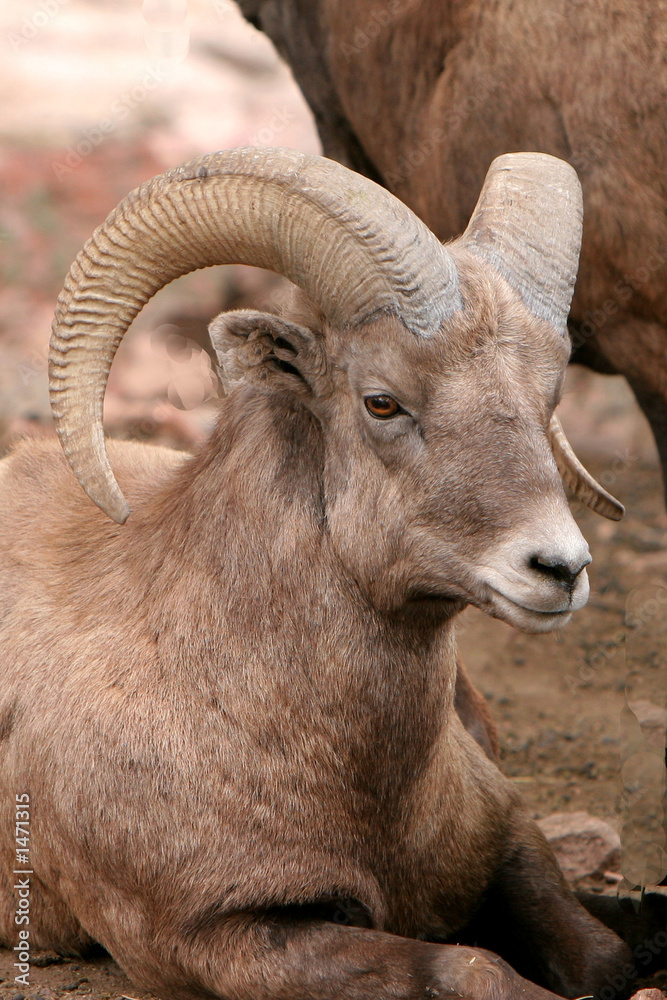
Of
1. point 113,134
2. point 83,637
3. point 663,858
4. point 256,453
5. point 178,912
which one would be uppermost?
point 113,134

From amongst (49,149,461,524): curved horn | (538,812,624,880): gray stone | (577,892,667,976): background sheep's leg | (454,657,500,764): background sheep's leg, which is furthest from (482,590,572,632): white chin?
(538,812,624,880): gray stone

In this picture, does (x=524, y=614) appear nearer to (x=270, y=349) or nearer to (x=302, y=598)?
(x=302, y=598)

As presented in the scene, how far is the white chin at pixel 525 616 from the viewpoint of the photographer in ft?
12.5

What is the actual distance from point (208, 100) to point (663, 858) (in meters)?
12.4

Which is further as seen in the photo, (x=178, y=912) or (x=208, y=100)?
(x=208, y=100)

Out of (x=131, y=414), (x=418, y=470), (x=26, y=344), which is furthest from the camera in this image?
(x=26, y=344)

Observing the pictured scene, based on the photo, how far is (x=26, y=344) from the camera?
40.3ft

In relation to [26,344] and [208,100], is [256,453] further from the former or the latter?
[208,100]

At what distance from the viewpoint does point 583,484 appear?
203 inches

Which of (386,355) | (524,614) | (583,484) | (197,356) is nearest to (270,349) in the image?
(386,355)

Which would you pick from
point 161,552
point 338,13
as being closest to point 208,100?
point 338,13

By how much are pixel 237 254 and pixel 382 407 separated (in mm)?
764

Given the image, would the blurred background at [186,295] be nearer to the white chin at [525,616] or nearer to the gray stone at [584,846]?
the gray stone at [584,846]

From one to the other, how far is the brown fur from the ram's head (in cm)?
1
